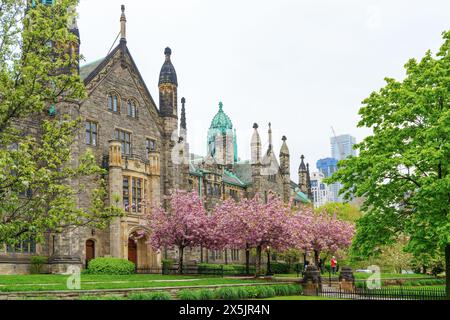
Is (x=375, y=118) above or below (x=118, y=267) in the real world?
above

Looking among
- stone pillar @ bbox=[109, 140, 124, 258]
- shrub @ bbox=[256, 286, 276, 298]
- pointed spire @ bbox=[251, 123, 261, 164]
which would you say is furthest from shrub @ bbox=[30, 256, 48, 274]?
pointed spire @ bbox=[251, 123, 261, 164]

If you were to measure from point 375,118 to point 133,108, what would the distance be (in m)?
26.4

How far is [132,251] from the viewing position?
4662 cm

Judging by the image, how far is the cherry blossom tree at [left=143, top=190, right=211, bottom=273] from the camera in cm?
4112

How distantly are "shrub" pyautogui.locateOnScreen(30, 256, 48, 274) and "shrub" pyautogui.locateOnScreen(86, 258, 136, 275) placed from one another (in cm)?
315

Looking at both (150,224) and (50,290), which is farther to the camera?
(150,224)

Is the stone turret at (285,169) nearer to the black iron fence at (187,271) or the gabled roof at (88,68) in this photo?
the black iron fence at (187,271)

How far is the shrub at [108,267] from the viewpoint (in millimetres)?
38812

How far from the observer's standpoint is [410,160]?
2303 cm

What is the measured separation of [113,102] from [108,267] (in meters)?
14.4

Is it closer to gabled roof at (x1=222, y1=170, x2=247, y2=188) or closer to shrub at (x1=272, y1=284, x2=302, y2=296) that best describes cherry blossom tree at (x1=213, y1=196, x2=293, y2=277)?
shrub at (x1=272, y1=284, x2=302, y2=296)
